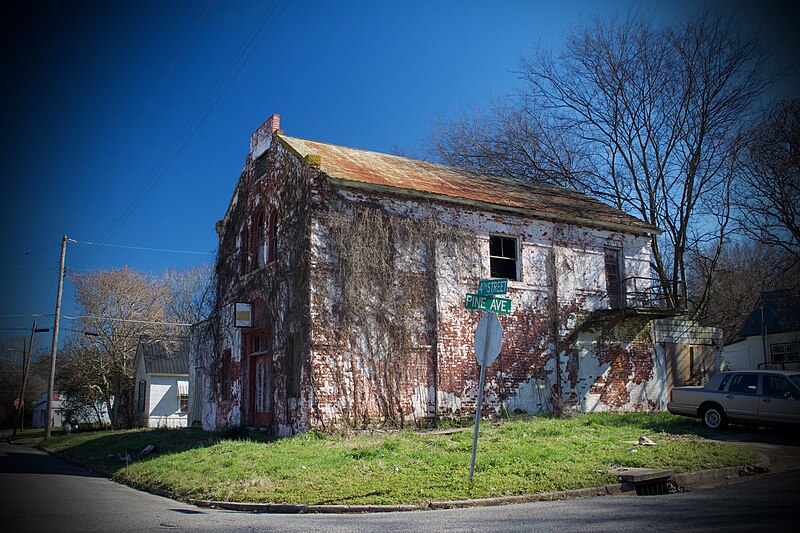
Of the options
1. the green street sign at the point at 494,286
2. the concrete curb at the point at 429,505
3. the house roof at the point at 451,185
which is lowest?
the concrete curb at the point at 429,505

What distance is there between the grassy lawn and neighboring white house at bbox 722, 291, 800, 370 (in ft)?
61.2

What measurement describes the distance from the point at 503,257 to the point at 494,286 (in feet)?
30.9

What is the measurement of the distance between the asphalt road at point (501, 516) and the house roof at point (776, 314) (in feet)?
62.4

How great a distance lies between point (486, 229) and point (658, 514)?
40.4 feet

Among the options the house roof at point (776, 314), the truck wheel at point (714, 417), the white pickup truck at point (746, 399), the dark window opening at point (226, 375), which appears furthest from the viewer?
the house roof at point (776, 314)

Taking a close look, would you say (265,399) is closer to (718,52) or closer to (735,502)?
(735,502)

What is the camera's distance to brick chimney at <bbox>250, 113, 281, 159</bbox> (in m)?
20.6

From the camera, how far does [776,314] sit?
3195 centimetres

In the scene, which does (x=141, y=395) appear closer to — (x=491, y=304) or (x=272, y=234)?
(x=272, y=234)

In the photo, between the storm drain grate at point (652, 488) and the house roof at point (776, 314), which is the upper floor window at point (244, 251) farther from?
the house roof at point (776, 314)

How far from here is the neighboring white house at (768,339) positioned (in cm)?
3133

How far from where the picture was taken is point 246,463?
12195 millimetres

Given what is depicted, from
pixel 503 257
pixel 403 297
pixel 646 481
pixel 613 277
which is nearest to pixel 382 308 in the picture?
pixel 403 297

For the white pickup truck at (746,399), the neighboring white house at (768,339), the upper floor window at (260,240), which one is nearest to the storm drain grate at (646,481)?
the white pickup truck at (746,399)
